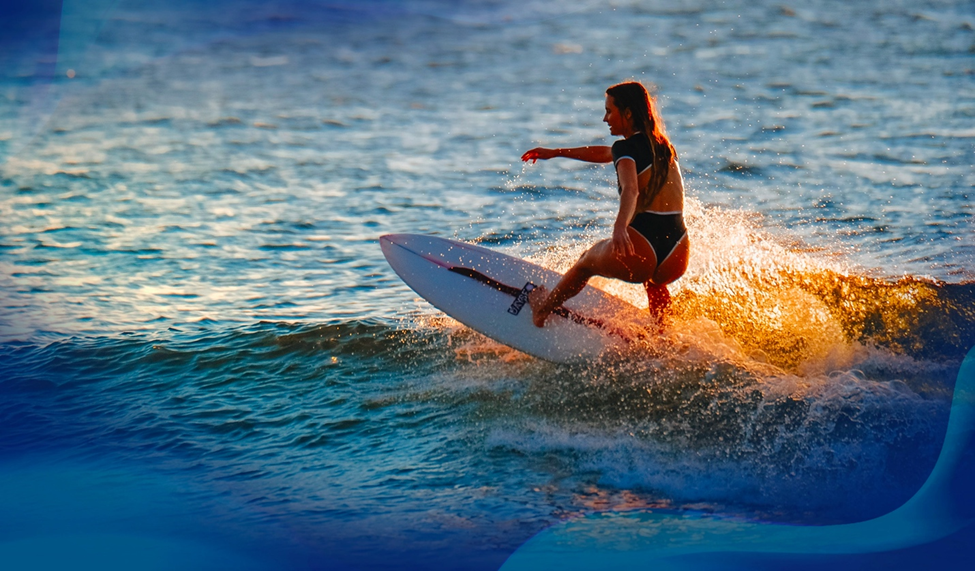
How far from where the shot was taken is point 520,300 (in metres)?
6.23

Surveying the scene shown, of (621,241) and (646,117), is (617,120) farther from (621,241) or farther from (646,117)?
(621,241)

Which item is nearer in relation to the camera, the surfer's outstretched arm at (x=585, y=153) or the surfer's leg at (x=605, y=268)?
the surfer's leg at (x=605, y=268)

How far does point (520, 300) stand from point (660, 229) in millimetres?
1185

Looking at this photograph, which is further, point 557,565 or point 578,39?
point 578,39

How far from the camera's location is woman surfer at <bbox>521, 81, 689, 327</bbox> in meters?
5.24

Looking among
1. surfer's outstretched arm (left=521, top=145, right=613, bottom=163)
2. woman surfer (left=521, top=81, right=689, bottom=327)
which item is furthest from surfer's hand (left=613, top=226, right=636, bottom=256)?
surfer's outstretched arm (left=521, top=145, right=613, bottom=163)

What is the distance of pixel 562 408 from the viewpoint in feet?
18.6

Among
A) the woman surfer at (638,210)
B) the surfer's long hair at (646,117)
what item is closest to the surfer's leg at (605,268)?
the woman surfer at (638,210)

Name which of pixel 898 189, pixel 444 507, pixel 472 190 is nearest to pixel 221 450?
pixel 444 507

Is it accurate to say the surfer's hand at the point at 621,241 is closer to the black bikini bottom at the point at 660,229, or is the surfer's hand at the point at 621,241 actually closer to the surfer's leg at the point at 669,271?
the black bikini bottom at the point at 660,229

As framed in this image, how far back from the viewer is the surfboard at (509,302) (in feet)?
20.0

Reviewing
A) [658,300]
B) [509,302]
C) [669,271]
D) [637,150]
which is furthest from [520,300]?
[637,150]

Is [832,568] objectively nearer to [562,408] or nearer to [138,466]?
[562,408]

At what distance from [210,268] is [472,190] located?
310cm
